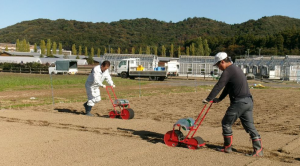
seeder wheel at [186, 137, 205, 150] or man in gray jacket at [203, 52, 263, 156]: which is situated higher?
man in gray jacket at [203, 52, 263, 156]

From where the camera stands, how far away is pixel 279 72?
48.1 metres

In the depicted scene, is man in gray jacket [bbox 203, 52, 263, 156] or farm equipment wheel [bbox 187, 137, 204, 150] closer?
man in gray jacket [bbox 203, 52, 263, 156]

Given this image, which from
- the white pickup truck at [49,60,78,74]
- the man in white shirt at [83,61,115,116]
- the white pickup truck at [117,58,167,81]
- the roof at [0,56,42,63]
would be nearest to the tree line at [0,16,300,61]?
the roof at [0,56,42,63]

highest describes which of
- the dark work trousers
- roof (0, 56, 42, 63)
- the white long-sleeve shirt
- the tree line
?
the tree line

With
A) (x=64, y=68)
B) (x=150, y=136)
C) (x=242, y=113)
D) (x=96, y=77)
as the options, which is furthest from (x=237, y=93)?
(x=64, y=68)

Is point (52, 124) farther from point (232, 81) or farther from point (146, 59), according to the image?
point (146, 59)

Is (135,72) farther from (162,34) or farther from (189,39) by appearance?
(162,34)

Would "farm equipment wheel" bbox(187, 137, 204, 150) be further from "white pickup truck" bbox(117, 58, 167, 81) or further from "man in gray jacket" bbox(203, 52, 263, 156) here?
"white pickup truck" bbox(117, 58, 167, 81)

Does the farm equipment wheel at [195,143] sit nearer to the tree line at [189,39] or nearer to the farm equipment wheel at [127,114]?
the farm equipment wheel at [127,114]

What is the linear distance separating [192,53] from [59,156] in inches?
3661

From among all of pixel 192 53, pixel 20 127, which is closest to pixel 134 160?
pixel 20 127

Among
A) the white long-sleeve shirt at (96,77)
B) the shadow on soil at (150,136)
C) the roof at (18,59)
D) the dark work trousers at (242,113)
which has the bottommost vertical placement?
the shadow on soil at (150,136)

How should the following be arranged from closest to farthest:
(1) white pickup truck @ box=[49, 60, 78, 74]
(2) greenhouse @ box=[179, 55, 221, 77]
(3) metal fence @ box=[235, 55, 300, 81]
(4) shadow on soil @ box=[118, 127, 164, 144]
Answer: (4) shadow on soil @ box=[118, 127, 164, 144] < (3) metal fence @ box=[235, 55, 300, 81] < (2) greenhouse @ box=[179, 55, 221, 77] < (1) white pickup truck @ box=[49, 60, 78, 74]

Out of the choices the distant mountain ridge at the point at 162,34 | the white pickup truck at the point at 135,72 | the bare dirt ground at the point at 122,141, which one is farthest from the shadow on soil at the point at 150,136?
the distant mountain ridge at the point at 162,34
